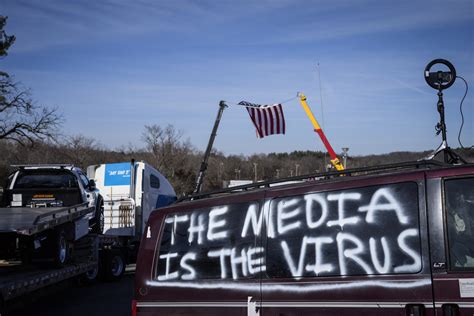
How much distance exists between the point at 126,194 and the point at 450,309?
1395 centimetres

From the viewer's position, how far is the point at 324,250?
3725 millimetres

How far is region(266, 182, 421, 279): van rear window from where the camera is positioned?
11.4 ft

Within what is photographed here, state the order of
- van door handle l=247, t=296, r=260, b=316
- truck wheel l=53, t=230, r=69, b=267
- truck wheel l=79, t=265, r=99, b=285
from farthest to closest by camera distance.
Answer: truck wheel l=79, t=265, r=99, b=285
truck wheel l=53, t=230, r=69, b=267
van door handle l=247, t=296, r=260, b=316

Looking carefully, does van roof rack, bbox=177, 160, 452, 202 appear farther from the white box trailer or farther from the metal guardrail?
the white box trailer

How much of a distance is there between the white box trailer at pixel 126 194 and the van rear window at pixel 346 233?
12.4m

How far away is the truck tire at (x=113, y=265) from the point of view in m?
14.0

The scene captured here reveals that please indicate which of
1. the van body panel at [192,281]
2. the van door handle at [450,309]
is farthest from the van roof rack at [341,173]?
the van door handle at [450,309]

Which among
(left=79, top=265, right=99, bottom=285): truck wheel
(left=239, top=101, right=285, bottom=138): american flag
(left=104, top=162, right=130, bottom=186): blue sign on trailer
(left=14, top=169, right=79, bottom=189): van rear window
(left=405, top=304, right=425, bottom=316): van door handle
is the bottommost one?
(left=79, top=265, right=99, bottom=285): truck wheel

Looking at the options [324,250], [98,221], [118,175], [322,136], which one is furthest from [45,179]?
[324,250]

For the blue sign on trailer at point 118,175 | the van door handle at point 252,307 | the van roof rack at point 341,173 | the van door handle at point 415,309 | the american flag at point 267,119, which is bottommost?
the van door handle at point 252,307

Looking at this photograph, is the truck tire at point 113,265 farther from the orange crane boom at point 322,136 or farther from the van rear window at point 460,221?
the van rear window at point 460,221

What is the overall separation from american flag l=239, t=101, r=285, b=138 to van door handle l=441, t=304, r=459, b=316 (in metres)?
14.8

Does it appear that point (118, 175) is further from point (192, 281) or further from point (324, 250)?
point (324, 250)

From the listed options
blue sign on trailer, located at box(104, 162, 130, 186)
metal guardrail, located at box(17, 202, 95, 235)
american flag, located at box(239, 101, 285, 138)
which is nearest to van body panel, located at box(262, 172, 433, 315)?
metal guardrail, located at box(17, 202, 95, 235)
